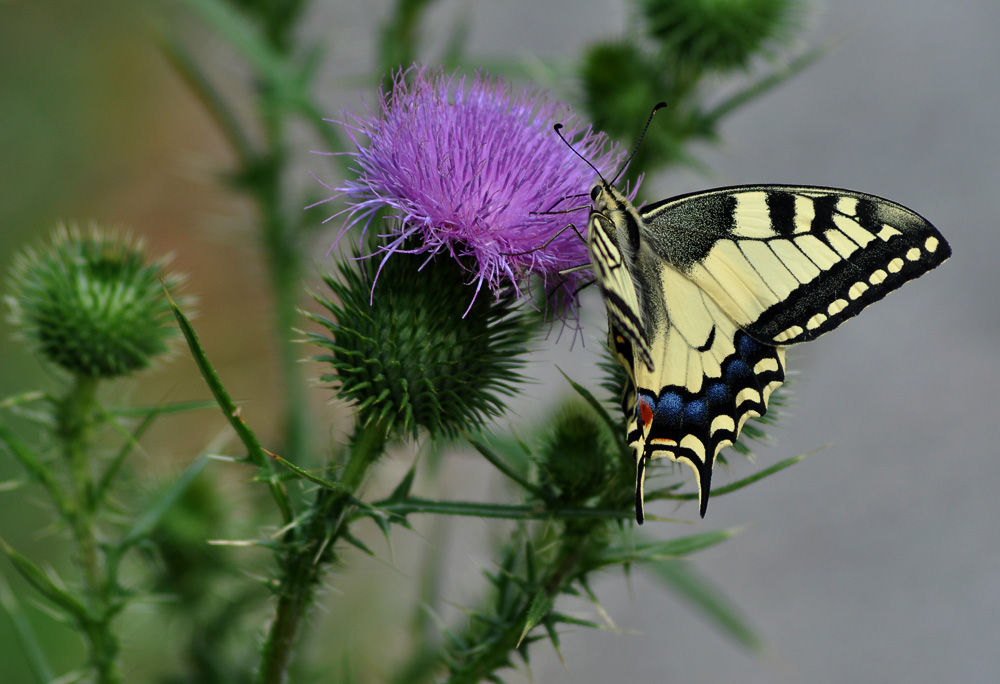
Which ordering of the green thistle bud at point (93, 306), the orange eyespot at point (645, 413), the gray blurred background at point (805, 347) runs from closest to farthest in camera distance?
the orange eyespot at point (645, 413)
the green thistle bud at point (93, 306)
the gray blurred background at point (805, 347)

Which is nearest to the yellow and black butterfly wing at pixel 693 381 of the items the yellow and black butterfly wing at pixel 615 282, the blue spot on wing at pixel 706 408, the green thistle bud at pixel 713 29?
the blue spot on wing at pixel 706 408

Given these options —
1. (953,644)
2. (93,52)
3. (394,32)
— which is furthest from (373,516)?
(93,52)

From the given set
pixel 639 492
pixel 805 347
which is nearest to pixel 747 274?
pixel 639 492

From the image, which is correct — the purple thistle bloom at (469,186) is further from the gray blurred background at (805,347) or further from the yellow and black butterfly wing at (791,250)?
the gray blurred background at (805,347)

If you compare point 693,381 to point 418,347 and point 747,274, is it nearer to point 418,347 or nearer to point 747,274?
point 747,274

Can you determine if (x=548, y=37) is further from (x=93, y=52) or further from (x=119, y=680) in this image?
(x=119, y=680)

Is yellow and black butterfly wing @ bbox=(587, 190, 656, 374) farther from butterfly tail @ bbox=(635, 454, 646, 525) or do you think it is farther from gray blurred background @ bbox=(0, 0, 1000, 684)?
gray blurred background @ bbox=(0, 0, 1000, 684)
